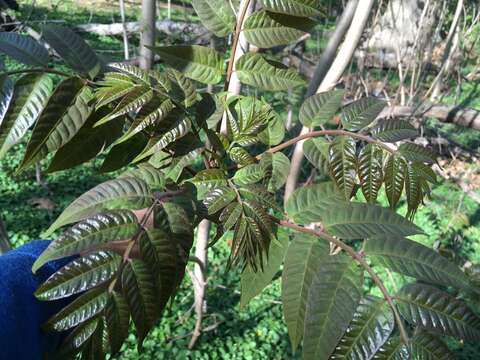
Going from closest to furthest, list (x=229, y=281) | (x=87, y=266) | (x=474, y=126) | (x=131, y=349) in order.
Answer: (x=87, y=266)
(x=131, y=349)
(x=229, y=281)
(x=474, y=126)

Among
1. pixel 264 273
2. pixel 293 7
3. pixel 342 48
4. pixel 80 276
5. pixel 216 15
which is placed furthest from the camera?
pixel 342 48

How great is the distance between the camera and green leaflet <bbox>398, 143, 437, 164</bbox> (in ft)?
2.75

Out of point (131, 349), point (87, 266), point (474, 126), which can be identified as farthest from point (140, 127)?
point (474, 126)

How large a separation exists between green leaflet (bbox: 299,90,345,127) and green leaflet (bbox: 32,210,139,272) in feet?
1.74

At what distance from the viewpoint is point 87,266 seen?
0.57 m

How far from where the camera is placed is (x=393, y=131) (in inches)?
35.2

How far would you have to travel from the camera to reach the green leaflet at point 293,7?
0.87 meters

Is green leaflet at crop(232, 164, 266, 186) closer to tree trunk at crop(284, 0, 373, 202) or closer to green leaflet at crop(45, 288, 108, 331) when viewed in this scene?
green leaflet at crop(45, 288, 108, 331)

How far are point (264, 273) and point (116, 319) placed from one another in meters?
0.29

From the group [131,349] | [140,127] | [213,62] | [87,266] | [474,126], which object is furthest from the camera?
[474,126]

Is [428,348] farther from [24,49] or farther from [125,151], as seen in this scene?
[24,49]

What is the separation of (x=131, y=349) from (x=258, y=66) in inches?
61.7

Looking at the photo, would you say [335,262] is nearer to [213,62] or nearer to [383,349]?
[383,349]

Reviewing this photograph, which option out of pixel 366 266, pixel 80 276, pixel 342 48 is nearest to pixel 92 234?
pixel 80 276
